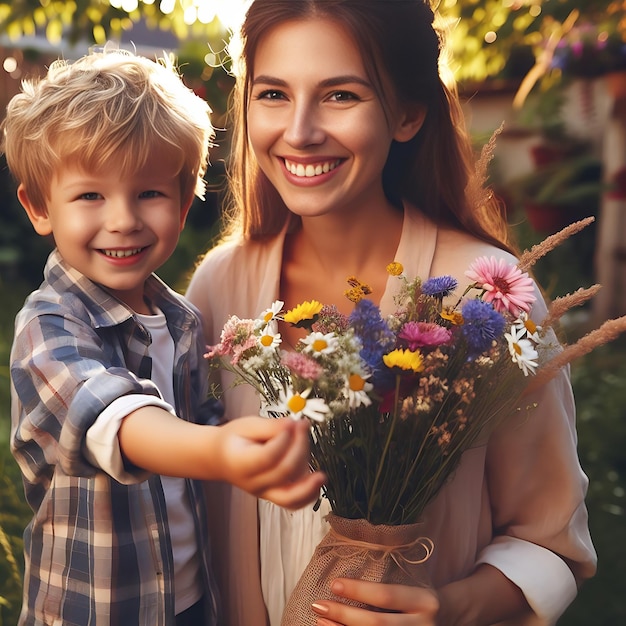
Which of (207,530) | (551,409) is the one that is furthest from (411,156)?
(207,530)

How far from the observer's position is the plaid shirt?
1.66 m

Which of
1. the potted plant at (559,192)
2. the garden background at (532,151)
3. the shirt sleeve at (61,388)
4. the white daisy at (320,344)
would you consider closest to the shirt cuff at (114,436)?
the shirt sleeve at (61,388)

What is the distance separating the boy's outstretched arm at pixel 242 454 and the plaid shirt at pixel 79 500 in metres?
0.28

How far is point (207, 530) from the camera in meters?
2.03

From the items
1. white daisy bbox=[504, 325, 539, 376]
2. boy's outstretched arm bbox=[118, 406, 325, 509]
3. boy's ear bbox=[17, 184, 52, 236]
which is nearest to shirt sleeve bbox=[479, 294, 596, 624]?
white daisy bbox=[504, 325, 539, 376]

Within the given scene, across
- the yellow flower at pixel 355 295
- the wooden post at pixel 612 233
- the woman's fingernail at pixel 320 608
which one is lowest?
the woman's fingernail at pixel 320 608

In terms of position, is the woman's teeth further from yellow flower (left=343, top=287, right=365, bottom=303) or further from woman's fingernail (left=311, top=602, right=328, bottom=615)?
woman's fingernail (left=311, top=602, right=328, bottom=615)

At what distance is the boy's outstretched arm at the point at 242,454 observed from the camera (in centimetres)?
124

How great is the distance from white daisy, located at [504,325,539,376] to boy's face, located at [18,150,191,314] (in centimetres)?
77

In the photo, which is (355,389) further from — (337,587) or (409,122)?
(409,122)

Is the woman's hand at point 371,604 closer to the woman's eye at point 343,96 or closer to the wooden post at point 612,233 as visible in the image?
the woman's eye at point 343,96

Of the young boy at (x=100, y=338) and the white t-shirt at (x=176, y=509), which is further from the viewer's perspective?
the white t-shirt at (x=176, y=509)

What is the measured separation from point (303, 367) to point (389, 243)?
0.92 m

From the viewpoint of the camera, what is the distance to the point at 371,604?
162cm
